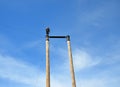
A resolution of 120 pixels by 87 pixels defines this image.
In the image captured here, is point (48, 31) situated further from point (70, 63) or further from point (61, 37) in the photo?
point (70, 63)

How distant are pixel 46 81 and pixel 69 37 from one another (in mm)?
5505

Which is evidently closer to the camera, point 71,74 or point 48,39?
point 71,74

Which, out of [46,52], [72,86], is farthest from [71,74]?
[46,52]

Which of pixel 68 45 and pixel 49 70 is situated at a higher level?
pixel 68 45

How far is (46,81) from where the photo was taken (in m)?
21.9

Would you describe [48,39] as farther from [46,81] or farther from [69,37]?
[46,81]

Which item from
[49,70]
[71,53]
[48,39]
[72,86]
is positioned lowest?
[72,86]

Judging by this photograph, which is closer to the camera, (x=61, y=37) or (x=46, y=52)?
(x=46, y=52)

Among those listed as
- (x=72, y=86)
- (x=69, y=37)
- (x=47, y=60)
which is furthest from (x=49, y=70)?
(x=69, y=37)

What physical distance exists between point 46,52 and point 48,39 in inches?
71.0

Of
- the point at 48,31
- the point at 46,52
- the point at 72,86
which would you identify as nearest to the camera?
the point at 72,86

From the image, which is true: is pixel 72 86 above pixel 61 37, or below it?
below

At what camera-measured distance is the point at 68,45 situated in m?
24.6

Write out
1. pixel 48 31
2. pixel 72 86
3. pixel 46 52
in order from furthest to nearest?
1. pixel 48 31
2. pixel 46 52
3. pixel 72 86
